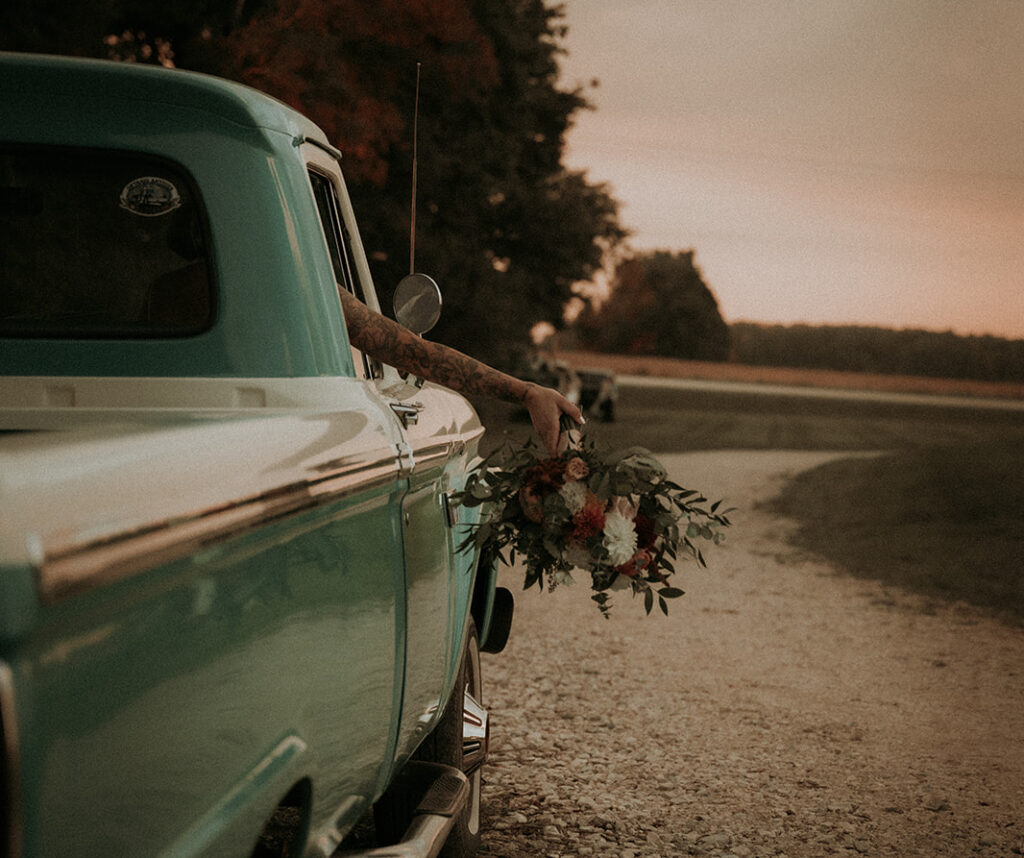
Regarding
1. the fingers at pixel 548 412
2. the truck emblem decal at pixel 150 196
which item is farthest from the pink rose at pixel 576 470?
the truck emblem decal at pixel 150 196

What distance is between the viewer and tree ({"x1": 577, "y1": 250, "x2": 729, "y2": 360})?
132 m

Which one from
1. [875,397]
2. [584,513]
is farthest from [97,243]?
[875,397]

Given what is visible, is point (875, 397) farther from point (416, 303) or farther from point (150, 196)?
point (150, 196)

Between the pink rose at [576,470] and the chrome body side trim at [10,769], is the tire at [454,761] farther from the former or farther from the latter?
the chrome body side trim at [10,769]

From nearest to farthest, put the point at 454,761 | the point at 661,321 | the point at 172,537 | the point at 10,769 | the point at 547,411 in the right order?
the point at 10,769
the point at 172,537
the point at 547,411
the point at 454,761
the point at 661,321

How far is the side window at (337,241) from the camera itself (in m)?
3.38

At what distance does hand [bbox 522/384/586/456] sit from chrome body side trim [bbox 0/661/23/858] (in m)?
2.18

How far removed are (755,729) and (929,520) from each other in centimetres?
895

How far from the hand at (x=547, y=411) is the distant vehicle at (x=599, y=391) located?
31354 mm

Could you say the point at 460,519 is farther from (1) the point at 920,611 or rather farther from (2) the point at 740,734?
(1) the point at 920,611

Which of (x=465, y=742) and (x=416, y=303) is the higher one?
(x=416, y=303)

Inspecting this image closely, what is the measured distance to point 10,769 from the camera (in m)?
1.18

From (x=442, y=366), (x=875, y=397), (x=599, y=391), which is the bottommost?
(x=875, y=397)

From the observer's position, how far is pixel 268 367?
8.38 feet
